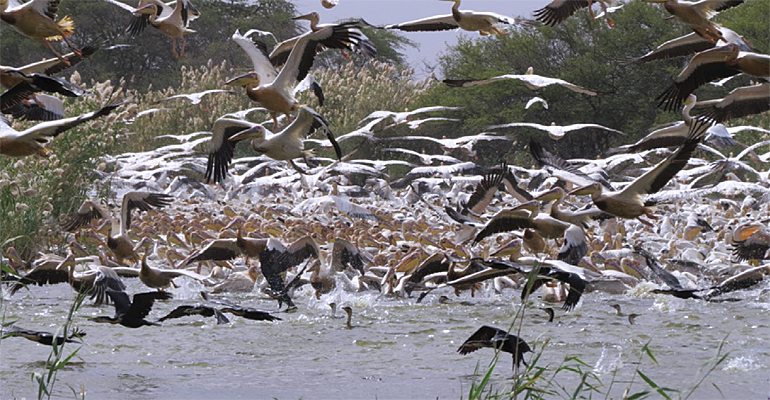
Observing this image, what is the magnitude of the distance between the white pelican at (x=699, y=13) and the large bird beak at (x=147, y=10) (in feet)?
9.02

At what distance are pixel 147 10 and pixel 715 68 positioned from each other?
299cm

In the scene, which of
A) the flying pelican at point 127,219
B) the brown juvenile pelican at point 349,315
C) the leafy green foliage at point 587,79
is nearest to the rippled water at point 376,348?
the brown juvenile pelican at point 349,315

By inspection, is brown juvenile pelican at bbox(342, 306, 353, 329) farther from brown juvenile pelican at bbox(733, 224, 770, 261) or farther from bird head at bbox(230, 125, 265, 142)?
brown juvenile pelican at bbox(733, 224, 770, 261)

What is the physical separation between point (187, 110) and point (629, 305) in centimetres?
1464

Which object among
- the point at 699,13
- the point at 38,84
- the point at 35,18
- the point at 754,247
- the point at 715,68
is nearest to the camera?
the point at 38,84

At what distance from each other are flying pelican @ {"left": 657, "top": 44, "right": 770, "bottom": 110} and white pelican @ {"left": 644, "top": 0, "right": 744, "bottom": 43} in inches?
3.5

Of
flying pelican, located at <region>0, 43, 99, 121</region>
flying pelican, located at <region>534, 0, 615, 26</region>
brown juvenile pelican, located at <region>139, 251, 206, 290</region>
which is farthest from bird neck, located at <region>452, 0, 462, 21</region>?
flying pelican, located at <region>0, 43, 99, 121</region>

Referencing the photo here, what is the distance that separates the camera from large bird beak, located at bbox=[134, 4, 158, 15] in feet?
19.0

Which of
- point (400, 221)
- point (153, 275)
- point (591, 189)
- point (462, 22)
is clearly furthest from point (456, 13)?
point (400, 221)

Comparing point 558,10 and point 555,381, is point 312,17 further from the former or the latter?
point 555,381

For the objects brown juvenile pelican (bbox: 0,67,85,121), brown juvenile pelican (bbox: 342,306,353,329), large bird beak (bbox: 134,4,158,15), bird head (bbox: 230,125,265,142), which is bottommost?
brown juvenile pelican (bbox: 342,306,353,329)

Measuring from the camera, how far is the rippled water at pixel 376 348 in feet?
15.5

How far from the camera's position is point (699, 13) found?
4.56 m

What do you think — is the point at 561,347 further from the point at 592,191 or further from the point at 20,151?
the point at 20,151
